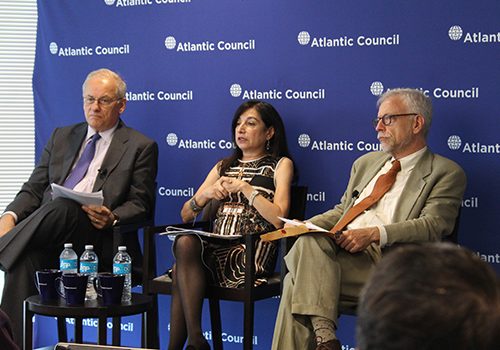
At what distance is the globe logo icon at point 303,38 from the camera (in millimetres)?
4457

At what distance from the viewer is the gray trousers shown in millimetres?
3516

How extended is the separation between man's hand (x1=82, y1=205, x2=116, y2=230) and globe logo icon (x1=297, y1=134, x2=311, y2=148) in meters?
1.09

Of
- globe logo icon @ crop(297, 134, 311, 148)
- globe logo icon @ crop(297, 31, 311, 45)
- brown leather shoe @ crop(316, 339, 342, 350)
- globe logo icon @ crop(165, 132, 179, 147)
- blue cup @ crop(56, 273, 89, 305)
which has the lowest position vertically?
brown leather shoe @ crop(316, 339, 342, 350)

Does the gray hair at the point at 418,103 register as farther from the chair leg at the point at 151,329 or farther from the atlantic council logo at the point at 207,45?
the chair leg at the point at 151,329

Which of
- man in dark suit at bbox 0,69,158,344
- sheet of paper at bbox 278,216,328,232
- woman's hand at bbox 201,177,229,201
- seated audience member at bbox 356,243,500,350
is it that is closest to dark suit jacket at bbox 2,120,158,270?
man in dark suit at bbox 0,69,158,344

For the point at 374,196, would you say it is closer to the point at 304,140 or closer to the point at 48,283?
the point at 304,140

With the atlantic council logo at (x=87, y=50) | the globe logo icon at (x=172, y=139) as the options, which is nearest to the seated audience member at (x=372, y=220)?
the globe logo icon at (x=172, y=139)

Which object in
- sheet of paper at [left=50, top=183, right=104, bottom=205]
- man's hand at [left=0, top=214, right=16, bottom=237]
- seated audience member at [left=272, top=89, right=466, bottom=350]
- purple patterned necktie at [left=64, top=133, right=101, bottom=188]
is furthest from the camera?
purple patterned necktie at [left=64, top=133, right=101, bottom=188]

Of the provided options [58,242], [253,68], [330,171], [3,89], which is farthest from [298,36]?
[3,89]

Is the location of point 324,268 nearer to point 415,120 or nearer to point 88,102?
point 415,120

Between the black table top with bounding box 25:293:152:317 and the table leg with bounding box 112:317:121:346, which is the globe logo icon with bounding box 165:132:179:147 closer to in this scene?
the table leg with bounding box 112:317:121:346

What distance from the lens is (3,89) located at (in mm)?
5355

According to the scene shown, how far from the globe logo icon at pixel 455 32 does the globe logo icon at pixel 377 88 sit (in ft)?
1.39

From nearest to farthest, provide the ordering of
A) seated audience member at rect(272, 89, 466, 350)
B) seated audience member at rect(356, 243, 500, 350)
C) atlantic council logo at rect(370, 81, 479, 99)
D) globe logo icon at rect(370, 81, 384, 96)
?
1. seated audience member at rect(356, 243, 500, 350)
2. seated audience member at rect(272, 89, 466, 350)
3. atlantic council logo at rect(370, 81, 479, 99)
4. globe logo icon at rect(370, 81, 384, 96)
